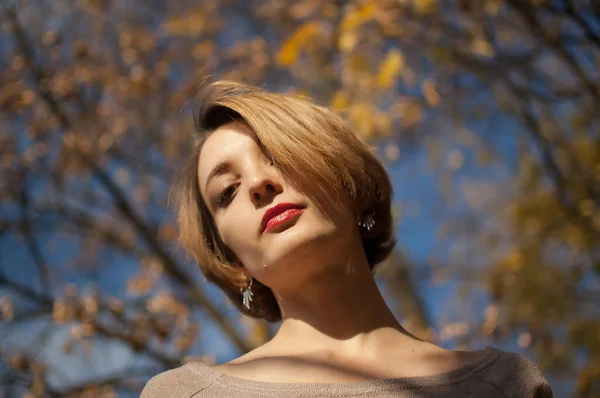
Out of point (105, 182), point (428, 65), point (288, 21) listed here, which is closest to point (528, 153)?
point (428, 65)

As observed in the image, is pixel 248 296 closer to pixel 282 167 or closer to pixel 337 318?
pixel 337 318

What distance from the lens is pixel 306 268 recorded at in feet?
5.24

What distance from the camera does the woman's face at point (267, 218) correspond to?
5.17 ft

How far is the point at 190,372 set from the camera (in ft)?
5.23

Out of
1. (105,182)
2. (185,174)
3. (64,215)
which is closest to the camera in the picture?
(185,174)

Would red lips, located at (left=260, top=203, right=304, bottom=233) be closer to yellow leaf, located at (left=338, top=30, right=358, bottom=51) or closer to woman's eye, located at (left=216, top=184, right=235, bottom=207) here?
woman's eye, located at (left=216, top=184, right=235, bottom=207)

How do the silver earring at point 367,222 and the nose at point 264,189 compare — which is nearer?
the nose at point 264,189

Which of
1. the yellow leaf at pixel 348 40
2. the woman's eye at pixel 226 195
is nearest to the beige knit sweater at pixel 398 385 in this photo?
the woman's eye at pixel 226 195

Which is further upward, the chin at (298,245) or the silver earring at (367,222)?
the chin at (298,245)

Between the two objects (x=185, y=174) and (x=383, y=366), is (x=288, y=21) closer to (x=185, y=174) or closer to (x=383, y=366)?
(x=185, y=174)

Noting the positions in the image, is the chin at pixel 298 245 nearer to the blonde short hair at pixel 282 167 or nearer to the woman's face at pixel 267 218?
the woman's face at pixel 267 218

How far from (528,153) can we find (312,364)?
2895mm

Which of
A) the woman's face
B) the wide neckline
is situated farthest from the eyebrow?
the wide neckline

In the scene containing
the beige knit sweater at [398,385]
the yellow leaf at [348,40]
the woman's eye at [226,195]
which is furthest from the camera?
the yellow leaf at [348,40]
